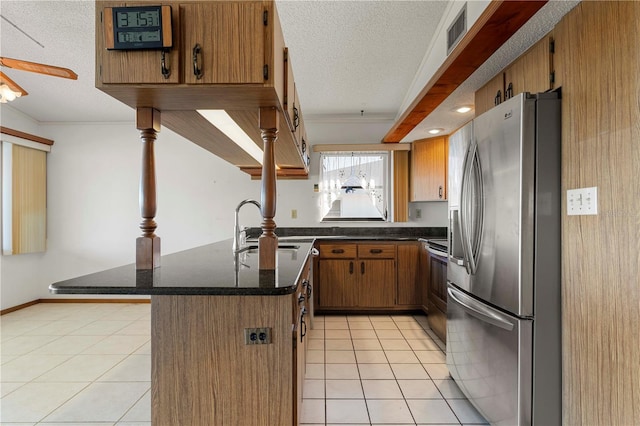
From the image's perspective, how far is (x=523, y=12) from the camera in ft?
4.75

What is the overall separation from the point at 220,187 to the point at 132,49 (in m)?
3.32

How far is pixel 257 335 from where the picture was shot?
131 centimetres

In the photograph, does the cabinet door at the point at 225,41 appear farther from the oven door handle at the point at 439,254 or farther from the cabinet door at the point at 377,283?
the cabinet door at the point at 377,283

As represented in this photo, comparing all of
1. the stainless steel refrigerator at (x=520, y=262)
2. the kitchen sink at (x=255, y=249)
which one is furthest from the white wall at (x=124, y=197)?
the stainless steel refrigerator at (x=520, y=262)

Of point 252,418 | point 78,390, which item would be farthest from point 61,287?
point 78,390

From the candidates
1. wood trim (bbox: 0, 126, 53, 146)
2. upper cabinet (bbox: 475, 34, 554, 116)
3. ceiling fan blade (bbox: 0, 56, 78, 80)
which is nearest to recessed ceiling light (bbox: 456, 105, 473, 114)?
upper cabinet (bbox: 475, 34, 554, 116)

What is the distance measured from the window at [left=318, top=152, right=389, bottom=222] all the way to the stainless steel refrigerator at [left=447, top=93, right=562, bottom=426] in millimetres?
2617

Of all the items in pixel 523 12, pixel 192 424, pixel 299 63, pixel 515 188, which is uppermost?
pixel 299 63

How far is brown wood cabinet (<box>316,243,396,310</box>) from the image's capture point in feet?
12.5

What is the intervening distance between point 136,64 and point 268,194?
2.35ft

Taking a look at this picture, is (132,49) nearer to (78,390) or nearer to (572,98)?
(572,98)

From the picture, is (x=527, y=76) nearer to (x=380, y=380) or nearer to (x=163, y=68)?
(x=163, y=68)

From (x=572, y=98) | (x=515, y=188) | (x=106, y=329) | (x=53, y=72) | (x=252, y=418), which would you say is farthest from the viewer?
(x=106, y=329)

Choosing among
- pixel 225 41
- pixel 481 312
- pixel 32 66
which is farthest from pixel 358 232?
pixel 32 66
